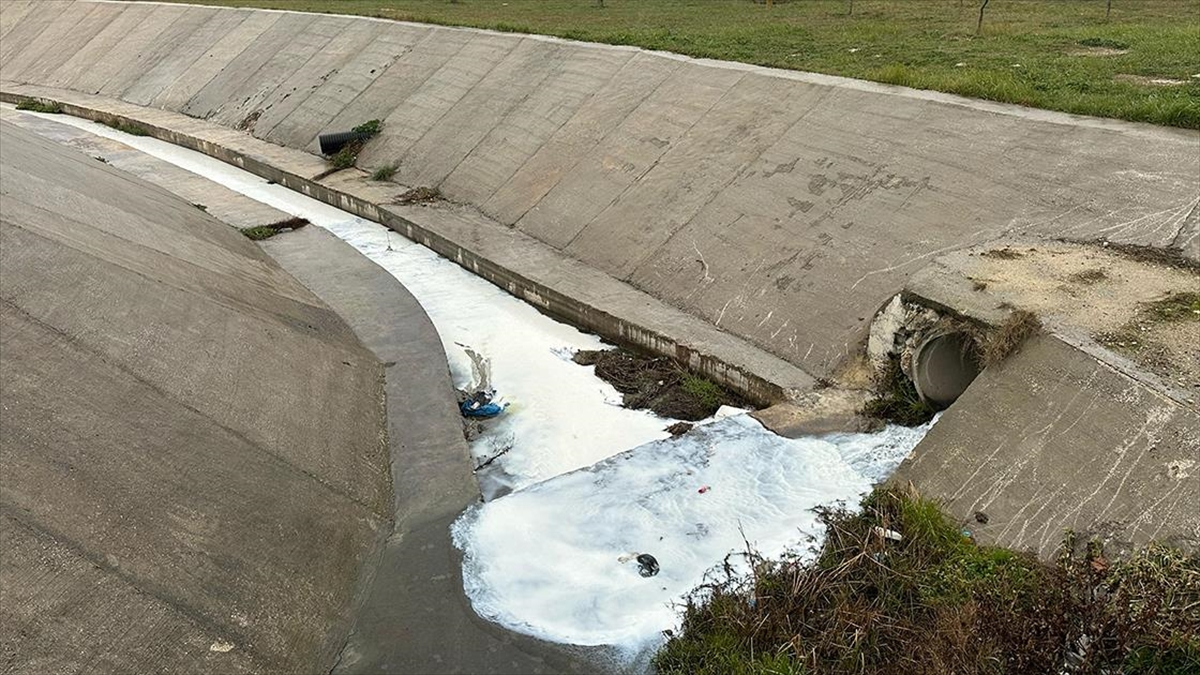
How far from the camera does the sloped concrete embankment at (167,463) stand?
4785mm

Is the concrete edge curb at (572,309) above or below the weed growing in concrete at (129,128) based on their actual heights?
below

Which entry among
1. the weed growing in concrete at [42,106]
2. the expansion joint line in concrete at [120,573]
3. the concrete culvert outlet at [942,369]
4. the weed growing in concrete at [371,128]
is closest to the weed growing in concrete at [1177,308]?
the concrete culvert outlet at [942,369]

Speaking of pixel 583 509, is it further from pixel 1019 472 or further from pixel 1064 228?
pixel 1064 228

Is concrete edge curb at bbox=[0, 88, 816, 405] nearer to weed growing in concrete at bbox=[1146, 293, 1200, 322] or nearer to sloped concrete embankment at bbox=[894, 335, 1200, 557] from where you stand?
sloped concrete embankment at bbox=[894, 335, 1200, 557]

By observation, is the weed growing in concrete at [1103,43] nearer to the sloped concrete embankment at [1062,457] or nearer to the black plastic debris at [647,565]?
the sloped concrete embankment at [1062,457]

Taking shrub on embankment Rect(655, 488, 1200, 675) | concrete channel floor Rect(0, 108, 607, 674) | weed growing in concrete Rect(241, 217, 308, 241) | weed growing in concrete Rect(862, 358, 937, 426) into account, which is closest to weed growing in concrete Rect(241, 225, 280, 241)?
weed growing in concrete Rect(241, 217, 308, 241)

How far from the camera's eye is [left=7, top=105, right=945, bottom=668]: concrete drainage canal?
5.73 metres

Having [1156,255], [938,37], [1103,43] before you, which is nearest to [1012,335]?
[1156,255]

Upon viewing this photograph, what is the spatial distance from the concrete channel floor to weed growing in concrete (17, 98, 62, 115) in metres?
13.1

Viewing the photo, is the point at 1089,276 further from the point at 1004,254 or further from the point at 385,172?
the point at 385,172

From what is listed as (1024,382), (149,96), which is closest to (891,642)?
(1024,382)

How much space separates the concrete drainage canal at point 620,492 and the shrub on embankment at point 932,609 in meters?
0.43

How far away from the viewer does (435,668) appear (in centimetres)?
522

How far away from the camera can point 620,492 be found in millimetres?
6719
